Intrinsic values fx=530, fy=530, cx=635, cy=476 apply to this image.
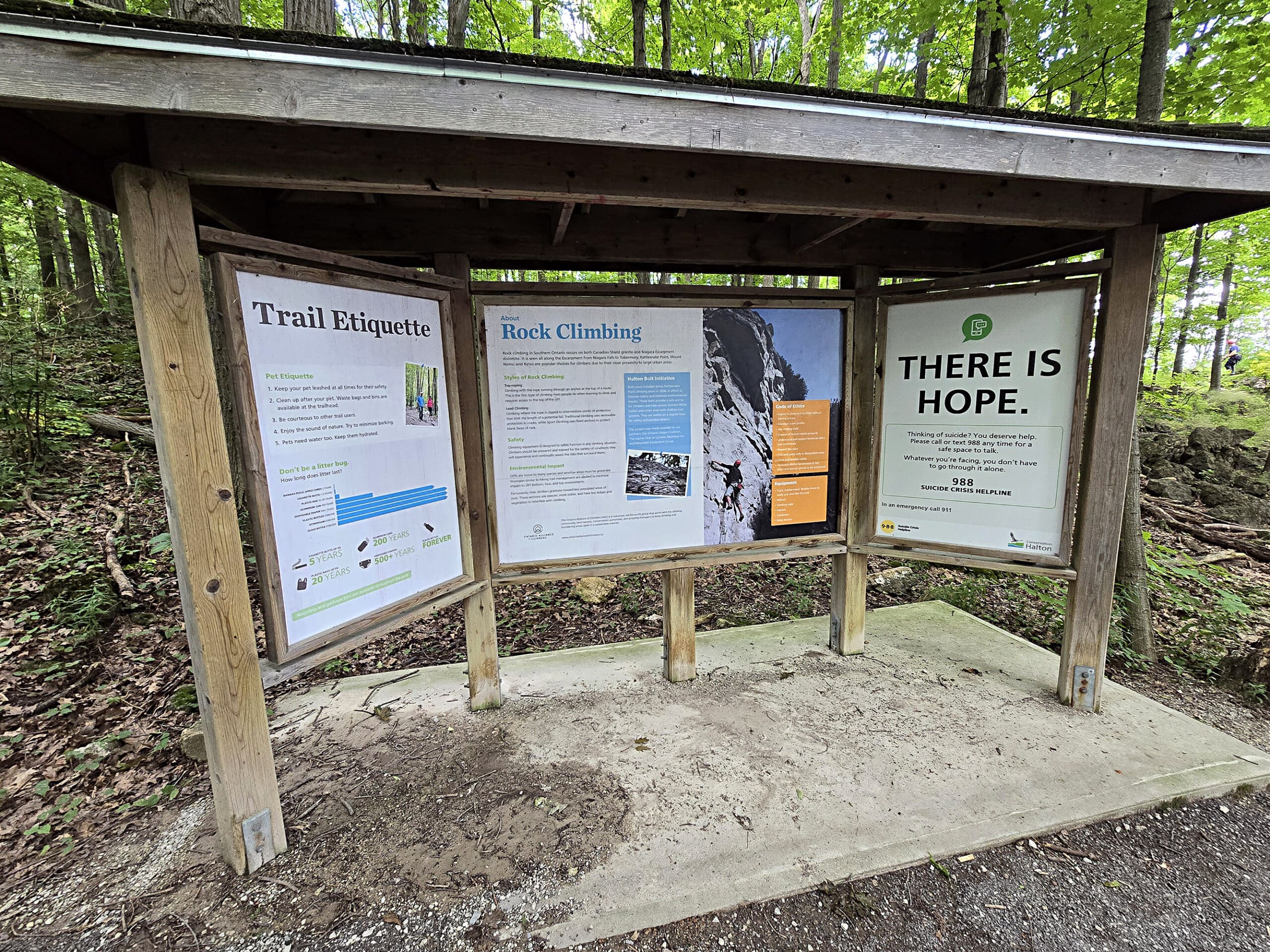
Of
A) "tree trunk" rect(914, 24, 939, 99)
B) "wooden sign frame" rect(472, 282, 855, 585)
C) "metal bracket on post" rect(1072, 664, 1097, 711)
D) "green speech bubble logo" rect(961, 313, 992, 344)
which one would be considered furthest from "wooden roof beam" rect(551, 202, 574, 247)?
"tree trunk" rect(914, 24, 939, 99)

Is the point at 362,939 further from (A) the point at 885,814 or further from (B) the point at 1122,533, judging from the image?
(B) the point at 1122,533

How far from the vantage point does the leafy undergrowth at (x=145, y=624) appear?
8.61 ft

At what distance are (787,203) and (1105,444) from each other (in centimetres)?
229

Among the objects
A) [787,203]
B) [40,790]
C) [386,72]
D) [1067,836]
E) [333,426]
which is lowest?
[1067,836]

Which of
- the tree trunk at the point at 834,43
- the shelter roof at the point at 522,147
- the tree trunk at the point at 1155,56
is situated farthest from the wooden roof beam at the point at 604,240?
the tree trunk at the point at 834,43

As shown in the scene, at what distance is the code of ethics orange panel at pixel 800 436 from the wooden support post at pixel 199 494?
2.85 meters

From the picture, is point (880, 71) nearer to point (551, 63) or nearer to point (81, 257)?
point (551, 63)

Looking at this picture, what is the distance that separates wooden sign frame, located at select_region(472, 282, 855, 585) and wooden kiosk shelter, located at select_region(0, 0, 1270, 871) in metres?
0.02

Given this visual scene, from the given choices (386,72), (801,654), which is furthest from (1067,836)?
(386,72)

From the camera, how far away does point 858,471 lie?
11.9ft

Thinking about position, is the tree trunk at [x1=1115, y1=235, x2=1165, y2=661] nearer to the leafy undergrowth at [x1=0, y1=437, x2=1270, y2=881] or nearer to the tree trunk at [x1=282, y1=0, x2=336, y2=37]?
the leafy undergrowth at [x1=0, y1=437, x2=1270, y2=881]

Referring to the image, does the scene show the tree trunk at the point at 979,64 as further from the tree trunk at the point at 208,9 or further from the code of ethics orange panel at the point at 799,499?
the tree trunk at the point at 208,9

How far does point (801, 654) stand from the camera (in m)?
3.85

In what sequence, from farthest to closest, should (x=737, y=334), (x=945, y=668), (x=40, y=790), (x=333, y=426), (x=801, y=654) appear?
(x=801, y=654) → (x=945, y=668) → (x=737, y=334) → (x=40, y=790) → (x=333, y=426)
